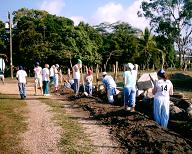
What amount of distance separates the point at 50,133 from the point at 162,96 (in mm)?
3870

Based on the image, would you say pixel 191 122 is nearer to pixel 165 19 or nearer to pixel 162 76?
pixel 162 76

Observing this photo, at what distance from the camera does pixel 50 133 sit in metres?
12.5

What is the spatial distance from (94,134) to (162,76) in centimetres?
297

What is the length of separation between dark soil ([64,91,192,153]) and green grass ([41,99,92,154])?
1035 millimetres

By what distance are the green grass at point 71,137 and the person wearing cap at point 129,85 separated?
8.54 ft

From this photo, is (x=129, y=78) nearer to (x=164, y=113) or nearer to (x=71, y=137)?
(x=164, y=113)

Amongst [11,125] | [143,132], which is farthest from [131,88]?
[11,125]

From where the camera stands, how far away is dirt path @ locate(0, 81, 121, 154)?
10.8 metres

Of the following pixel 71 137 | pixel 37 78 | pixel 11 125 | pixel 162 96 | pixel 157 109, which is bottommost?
pixel 71 137

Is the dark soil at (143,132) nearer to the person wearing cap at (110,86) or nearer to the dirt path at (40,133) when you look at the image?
the person wearing cap at (110,86)

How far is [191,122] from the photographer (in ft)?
46.9

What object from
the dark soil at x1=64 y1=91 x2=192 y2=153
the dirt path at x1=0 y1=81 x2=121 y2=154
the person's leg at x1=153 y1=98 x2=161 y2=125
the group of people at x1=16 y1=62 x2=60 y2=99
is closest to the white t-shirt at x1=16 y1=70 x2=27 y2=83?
the group of people at x1=16 y1=62 x2=60 y2=99

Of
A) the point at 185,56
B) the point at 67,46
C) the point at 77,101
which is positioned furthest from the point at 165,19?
the point at 77,101

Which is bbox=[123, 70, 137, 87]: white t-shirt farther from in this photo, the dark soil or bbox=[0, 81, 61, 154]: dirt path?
bbox=[0, 81, 61, 154]: dirt path
